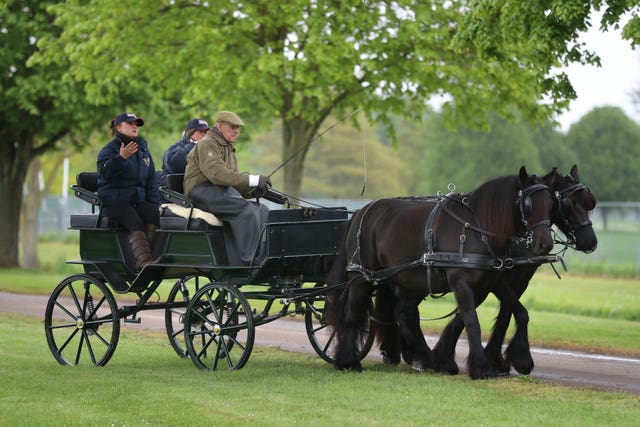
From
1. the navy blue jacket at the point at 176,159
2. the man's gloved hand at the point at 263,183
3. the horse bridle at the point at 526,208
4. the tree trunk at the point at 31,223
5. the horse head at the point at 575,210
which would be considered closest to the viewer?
the horse bridle at the point at 526,208

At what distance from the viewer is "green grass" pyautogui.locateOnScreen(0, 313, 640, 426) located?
862cm

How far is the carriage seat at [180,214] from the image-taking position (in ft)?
37.7

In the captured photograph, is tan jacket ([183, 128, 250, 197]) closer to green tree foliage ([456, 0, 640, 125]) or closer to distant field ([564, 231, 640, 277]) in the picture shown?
green tree foliage ([456, 0, 640, 125])

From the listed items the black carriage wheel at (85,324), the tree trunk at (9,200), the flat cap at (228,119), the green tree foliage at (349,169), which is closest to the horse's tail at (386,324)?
the flat cap at (228,119)

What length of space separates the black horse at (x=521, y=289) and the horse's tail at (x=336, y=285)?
53 cm

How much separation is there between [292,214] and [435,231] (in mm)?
1504

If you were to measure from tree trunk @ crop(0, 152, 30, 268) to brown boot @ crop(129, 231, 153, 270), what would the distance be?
64.6ft

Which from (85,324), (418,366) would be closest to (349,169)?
(85,324)

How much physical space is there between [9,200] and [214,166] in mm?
21000

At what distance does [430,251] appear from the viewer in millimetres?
10953

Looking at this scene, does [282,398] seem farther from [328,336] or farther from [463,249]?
[328,336]

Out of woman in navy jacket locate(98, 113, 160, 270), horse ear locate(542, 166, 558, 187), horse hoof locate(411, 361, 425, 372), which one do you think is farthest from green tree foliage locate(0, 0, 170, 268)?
horse ear locate(542, 166, 558, 187)

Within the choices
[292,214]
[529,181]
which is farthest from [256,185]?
[529,181]

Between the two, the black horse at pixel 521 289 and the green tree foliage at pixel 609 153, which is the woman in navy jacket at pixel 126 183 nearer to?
the black horse at pixel 521 289
